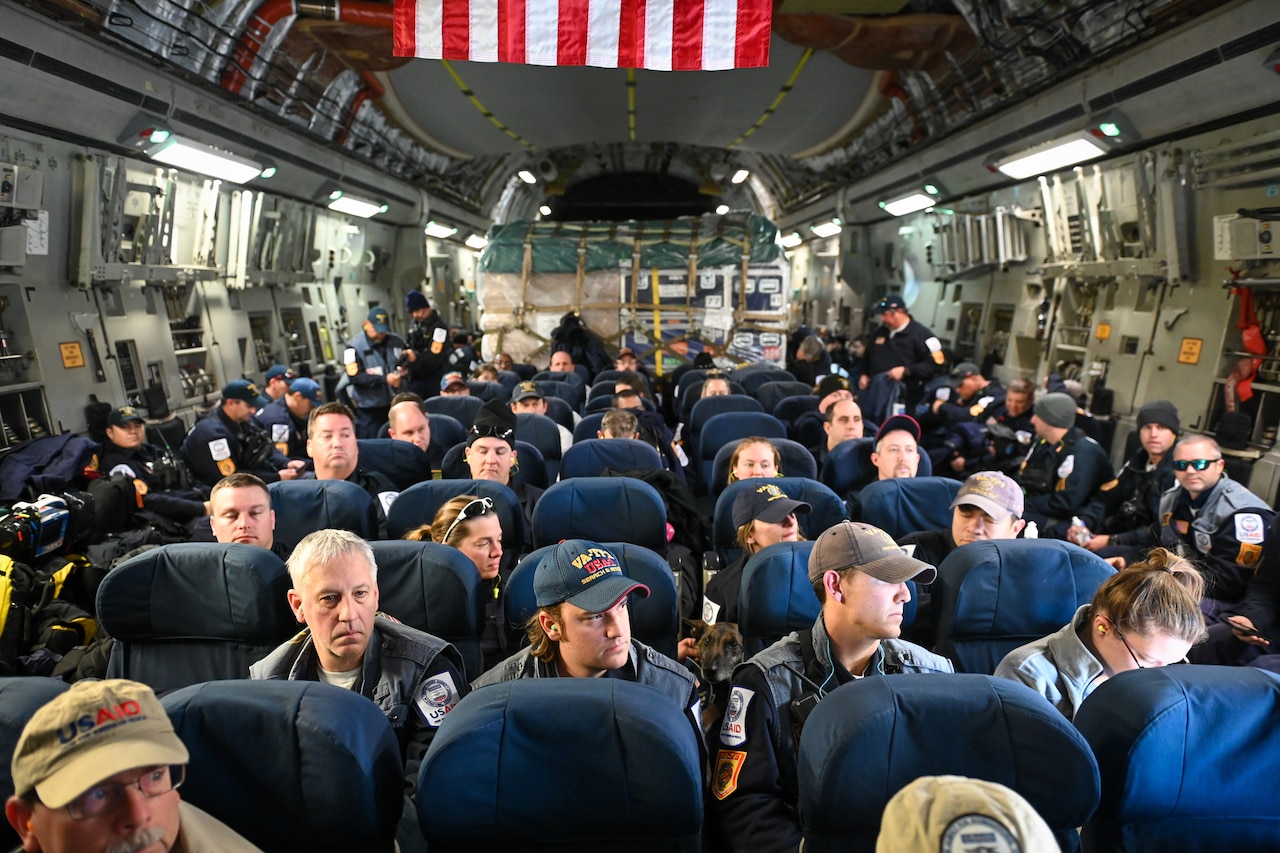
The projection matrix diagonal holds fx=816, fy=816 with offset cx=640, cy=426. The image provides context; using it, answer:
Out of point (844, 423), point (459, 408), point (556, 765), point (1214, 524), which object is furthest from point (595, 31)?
point (556, 765)

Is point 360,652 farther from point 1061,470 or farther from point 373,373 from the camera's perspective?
point 373,373

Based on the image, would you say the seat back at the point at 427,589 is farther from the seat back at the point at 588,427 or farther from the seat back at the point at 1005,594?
the seat back at the point at 588,427

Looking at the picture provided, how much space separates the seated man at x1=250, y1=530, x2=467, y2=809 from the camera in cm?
256

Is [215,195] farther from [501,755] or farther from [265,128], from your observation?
[501,755]

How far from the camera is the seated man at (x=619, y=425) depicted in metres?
5.67

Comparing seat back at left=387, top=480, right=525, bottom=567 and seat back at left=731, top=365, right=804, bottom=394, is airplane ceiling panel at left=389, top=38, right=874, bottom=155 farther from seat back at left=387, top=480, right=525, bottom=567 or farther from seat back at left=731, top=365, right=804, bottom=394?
seat back at left=387, top=480, right=525, bottom=567

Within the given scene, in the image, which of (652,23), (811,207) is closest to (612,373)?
(652,23)

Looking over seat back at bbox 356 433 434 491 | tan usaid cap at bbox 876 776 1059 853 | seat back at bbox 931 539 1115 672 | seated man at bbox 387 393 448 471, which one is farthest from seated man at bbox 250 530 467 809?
seated man at bbox 387 393 448 471

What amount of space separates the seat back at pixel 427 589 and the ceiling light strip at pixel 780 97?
30.4ft

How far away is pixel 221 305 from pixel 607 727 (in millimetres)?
9735

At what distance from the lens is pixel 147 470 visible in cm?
620

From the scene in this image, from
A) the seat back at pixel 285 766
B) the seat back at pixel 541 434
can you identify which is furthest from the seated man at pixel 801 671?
the seat back at pixel 541 434

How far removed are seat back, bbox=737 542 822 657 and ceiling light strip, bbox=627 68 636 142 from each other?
9.12m

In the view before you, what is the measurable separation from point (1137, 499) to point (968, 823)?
15.9 feet
